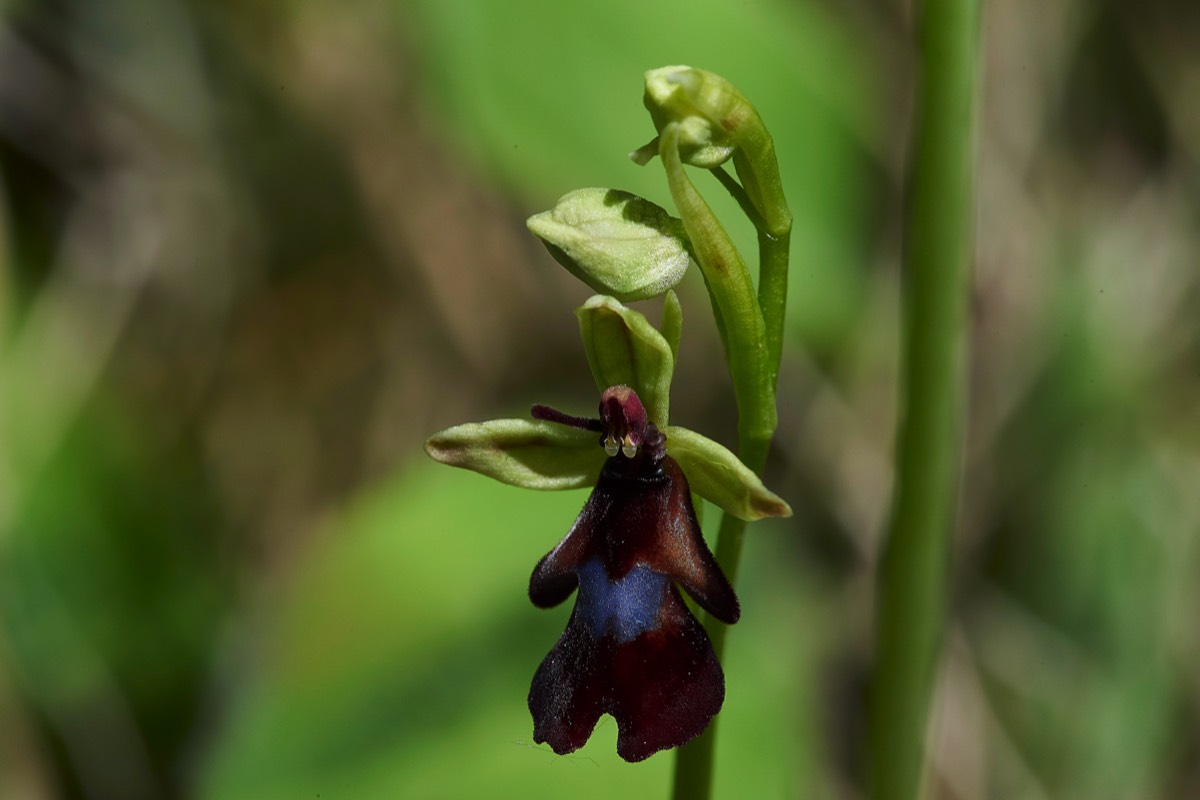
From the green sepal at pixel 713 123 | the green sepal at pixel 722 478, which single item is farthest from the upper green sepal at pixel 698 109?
the green sepal at pixel 722 478

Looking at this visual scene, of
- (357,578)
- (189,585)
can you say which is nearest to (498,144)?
(357,578)

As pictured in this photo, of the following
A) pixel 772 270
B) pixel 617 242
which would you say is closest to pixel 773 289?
pixel 772 270

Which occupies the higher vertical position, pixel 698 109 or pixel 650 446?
pixel 698 109

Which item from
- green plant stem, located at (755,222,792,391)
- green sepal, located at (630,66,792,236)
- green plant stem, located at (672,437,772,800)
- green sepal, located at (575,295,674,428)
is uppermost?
green sepal, located at (630,66,792,236)

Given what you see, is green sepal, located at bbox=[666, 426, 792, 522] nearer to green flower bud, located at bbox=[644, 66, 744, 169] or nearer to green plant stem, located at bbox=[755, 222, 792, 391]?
green plant stem, located at bbox=[755, 222, 792, 391]

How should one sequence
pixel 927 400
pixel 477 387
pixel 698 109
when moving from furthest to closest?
pixel 477 387 < pixel 927 400 < pixel 698 109

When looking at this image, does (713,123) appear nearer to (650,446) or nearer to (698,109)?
(698,109)

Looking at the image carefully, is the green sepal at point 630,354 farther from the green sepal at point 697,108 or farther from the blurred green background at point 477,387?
the blurred green background at point 477,387

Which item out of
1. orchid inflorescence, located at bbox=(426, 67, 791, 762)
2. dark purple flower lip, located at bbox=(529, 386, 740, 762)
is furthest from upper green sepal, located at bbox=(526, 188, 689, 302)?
dark purple flower lip, located at bbox=(529, 386, 740, 762)
